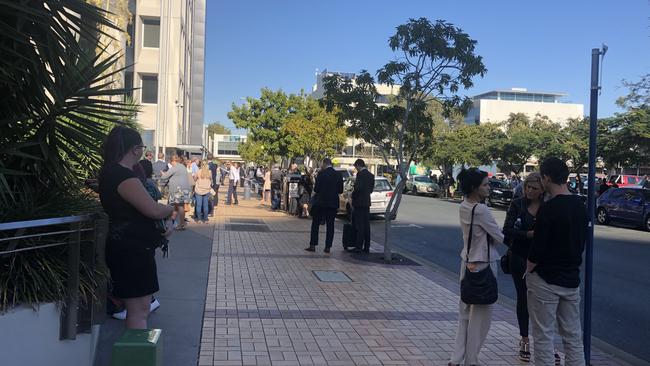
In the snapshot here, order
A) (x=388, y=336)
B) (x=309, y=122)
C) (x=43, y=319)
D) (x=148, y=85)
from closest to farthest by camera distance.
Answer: (x=43, y=319) → (x=388, y=336) → (x=309, y=122) → (x=148, y=85)

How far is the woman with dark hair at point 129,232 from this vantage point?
3668 mm

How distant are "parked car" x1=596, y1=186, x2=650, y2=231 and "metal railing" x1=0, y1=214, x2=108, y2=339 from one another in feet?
64.5

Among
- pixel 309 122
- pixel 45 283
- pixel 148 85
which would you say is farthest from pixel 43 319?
pixel 148 85

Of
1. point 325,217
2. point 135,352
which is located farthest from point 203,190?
point 135,352

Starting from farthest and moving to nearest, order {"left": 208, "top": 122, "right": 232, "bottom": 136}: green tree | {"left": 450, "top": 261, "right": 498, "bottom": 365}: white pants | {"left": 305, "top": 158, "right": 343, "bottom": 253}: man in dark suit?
{"left": 208, "top": 122, "right": 232, "bottom": 136}: green tree → {"left": 305, "top": 158, "right": 343, "bottom": 253}: man in dark suit → {"left": 450, "top": 261, "right": 498, "bottom": 365}: white pants

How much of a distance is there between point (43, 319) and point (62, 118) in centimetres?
179

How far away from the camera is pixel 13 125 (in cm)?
437

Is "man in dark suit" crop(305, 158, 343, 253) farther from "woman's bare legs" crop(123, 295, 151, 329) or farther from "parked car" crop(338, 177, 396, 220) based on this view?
"parked car" crop(338, 177, 396, 220)

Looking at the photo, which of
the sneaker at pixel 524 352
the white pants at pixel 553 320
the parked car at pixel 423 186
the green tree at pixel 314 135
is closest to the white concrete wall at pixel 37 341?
the white pants at pixel 553 320

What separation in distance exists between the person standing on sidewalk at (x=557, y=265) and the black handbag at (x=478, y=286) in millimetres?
356

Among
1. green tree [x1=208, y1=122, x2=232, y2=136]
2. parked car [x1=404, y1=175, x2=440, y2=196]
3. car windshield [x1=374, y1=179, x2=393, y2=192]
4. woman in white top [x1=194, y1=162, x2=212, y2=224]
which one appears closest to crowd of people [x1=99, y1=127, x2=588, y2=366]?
woman in white top [x1=194, y1=162, x2=212, y2=224]

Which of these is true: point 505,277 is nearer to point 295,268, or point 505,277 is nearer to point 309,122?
point 295,268

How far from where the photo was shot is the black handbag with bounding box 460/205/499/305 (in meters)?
4.52

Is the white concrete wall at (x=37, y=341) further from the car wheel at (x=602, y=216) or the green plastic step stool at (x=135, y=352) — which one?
the car wheel at (x=602, y=216)
